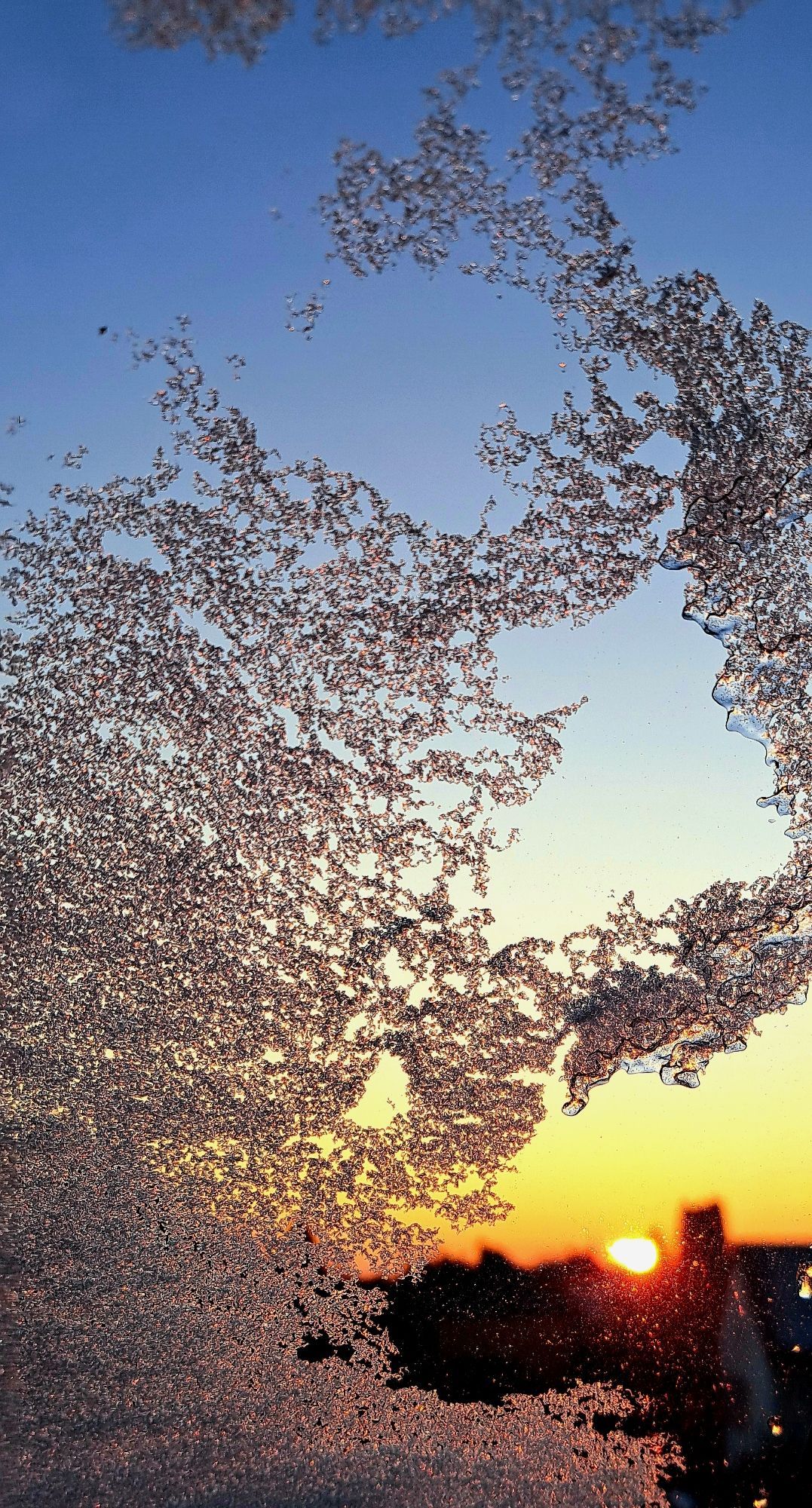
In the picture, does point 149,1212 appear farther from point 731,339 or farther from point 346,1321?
point 731,339

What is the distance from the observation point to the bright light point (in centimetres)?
406

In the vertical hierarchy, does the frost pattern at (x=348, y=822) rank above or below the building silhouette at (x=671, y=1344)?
above

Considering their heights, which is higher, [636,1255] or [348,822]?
[348,822]

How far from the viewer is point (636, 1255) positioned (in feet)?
13.5

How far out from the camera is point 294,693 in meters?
3.23

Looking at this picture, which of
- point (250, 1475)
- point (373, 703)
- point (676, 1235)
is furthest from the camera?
point (676, 1235)

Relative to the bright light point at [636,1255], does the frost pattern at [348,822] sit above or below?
above

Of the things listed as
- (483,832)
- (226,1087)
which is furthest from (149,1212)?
(483,832)

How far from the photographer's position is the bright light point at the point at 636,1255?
406 cm

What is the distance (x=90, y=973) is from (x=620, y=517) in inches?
94.2

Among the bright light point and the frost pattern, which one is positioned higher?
the frost pattern

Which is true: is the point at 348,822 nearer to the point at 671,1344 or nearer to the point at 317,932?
the point at 317,932

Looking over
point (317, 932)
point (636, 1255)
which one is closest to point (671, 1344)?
point (636, 1255)

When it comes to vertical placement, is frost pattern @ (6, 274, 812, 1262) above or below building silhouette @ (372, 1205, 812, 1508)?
above
